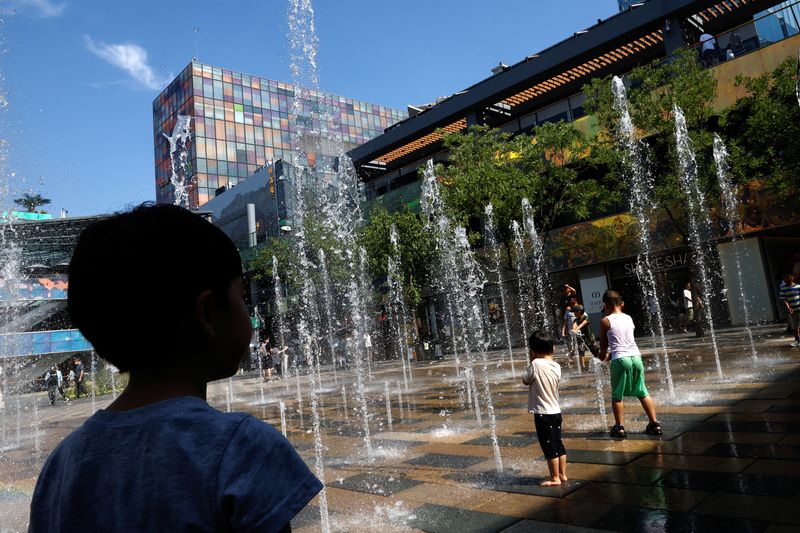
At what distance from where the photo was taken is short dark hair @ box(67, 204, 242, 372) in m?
1.05

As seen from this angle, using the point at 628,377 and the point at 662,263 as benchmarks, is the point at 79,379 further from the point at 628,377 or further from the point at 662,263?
the point at 662,263

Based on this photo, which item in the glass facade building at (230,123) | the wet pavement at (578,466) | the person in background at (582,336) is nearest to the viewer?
the wet pavement at (578,466)

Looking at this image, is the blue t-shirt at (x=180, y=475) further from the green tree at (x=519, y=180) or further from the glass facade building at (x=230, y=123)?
the glass facade building at (x=230, y=123)

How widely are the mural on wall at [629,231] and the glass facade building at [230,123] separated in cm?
3707

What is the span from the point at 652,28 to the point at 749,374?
19.3 metres

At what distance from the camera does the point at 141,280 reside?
1041 millimetres

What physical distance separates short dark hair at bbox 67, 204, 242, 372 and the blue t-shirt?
0.14m

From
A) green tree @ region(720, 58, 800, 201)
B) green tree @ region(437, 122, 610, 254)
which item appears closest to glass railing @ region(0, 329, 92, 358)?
green tree @ region(437, 122, 610, 254)

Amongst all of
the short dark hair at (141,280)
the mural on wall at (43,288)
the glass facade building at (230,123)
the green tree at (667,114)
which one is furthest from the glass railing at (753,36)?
the glass facade building at (230,123)

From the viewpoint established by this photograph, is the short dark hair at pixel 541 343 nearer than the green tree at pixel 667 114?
Yes

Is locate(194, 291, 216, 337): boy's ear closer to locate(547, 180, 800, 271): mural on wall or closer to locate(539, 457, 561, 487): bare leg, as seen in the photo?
locate(539, 457, 561, 487): bare leg

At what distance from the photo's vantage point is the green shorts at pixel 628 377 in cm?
578

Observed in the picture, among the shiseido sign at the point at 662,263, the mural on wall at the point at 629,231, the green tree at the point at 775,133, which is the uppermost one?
the green tree at the point at 775,133

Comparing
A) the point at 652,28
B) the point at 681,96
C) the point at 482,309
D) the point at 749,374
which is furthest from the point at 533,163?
the point at 749,374
